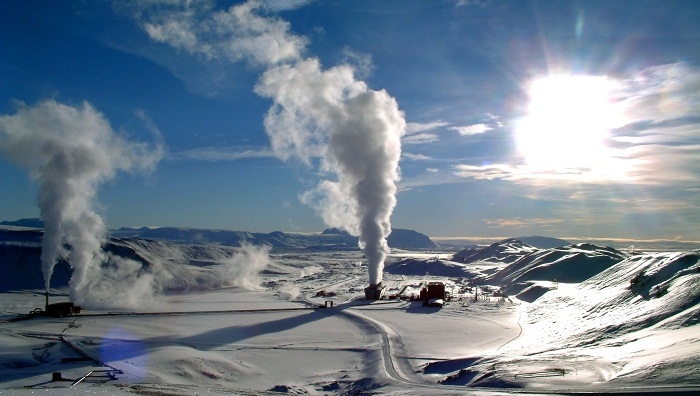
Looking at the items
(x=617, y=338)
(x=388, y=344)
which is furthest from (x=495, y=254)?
(x=617, y=338)

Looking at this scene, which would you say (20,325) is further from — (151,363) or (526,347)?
Answer: (526,347)

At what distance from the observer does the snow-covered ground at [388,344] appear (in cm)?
1930

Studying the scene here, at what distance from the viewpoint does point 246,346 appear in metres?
31.3

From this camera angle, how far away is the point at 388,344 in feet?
103

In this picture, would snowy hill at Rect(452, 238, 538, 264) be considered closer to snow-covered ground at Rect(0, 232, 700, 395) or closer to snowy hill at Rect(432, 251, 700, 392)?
snow-covered ground at Rect(0, 232, 700, 395)

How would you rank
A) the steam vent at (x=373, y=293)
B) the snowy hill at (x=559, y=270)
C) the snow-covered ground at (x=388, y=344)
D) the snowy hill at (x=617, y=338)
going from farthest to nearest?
the snowy hill at (x=559, y=270) → the steam vent at (x=373, y=293) → the snow-covered ground at (x=388, y=344) → the snowy hill at (x=617, y=338)

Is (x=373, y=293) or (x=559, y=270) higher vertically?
(x=559, y=270)

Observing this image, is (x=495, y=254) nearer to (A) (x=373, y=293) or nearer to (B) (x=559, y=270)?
(B) (x=559, y=270)

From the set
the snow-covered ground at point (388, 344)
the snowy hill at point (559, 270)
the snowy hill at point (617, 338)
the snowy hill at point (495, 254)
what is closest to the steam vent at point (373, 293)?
the snow-covered ground at point (388, 344)

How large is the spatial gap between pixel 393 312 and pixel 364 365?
19.5 metres

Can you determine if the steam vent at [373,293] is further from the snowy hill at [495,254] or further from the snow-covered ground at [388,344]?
the snowy hill at [495,254]

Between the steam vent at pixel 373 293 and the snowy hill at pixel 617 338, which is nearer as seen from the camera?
the snowy hill at pixel 617 338

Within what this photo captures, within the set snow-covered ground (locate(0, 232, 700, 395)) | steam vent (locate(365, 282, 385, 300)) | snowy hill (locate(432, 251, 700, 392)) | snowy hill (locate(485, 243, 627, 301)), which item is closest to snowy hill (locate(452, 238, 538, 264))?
snowy hill (locate(485, 243, 627, 301))

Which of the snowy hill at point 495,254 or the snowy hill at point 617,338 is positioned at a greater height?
the snowy hill at point 495,254
